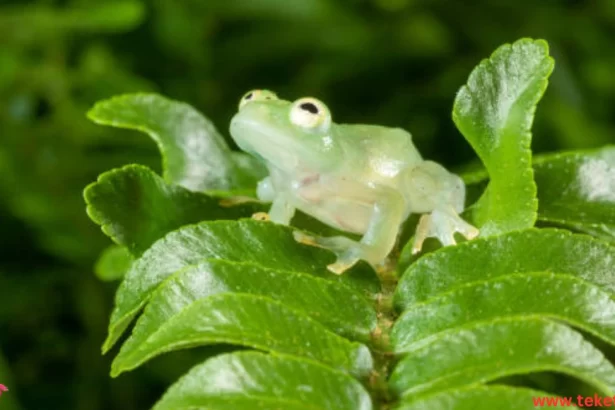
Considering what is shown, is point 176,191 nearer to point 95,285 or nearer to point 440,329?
point 440,329

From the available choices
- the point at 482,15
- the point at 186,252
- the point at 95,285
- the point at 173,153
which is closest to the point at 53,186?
the point at 95,285

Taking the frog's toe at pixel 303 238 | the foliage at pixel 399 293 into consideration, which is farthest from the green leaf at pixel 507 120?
the frog's toe at pixel 303 238

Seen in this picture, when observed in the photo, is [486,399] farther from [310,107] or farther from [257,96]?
[257,96]

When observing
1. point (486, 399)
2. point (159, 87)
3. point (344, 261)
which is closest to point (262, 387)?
point (486, 399)

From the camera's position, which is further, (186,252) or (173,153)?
(173,153)

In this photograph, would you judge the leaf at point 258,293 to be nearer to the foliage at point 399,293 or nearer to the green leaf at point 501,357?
the foliage at point 399,293

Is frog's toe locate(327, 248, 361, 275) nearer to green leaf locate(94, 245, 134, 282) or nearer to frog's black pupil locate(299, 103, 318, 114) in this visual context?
frog's black pupil locate(299, 103, 318, 114)

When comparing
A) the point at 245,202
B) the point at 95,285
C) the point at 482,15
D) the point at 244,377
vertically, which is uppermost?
the point at 482,15
